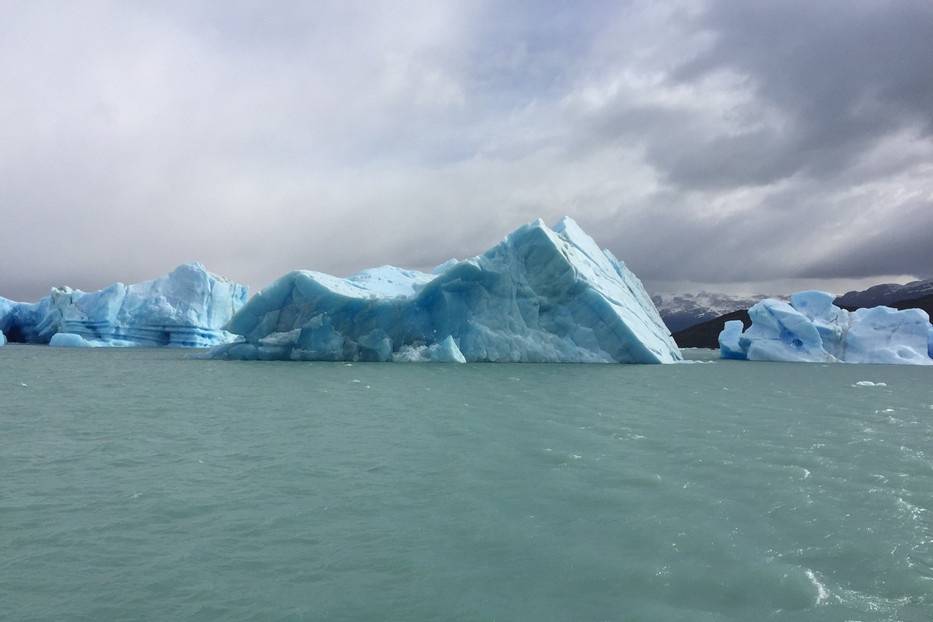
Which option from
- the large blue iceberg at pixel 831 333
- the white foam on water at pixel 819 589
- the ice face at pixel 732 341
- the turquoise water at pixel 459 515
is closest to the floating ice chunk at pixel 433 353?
the turquoise water at pixel 459 515

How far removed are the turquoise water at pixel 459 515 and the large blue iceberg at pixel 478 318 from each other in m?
10.7

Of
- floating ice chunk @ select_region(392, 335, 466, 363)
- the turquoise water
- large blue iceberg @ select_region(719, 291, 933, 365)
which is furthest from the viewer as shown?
large blue iceberg @ select_region(719, 291, 933, 365)

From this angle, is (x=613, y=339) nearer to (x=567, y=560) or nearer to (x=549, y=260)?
(x=549, y=260)

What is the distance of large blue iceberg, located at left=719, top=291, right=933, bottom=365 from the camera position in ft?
102

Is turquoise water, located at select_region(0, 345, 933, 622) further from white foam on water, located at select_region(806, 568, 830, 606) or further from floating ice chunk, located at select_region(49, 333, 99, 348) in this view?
floating ice chunk, located at select_region(49, 333, 99, 348)

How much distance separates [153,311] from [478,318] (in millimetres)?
24709

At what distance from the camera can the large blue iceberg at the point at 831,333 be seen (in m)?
31.0

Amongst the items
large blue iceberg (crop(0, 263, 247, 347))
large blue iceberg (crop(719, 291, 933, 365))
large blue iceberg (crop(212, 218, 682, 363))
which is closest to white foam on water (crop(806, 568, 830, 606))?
large blue iceberg (crop(212, 218, 682, 363))

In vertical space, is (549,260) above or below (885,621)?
above

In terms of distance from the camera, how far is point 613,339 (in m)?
20.8

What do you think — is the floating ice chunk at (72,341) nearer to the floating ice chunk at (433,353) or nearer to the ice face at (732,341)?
the floating ice chunk at (433,353)

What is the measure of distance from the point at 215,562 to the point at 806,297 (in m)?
35.0

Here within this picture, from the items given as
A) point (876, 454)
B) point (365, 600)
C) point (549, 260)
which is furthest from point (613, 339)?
point (365, 600)

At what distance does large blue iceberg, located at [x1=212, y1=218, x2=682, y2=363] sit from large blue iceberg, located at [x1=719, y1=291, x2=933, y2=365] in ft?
45.3
